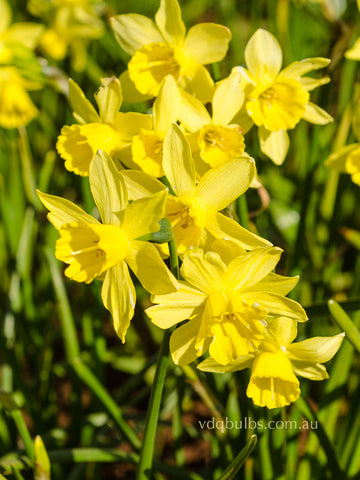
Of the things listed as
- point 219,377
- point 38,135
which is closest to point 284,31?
point 38,135

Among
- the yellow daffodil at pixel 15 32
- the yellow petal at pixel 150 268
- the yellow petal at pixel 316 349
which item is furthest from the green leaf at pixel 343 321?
the yellow daffodil at pixel 15 32

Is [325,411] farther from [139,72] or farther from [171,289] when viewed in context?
[139,72]

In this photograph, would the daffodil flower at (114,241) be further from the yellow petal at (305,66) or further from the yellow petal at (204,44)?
the yellow petal at (305,66)

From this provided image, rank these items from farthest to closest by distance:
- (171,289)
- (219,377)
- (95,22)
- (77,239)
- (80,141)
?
(95,22) < (219,377) < (80,141) < (77,239) < (171,289)

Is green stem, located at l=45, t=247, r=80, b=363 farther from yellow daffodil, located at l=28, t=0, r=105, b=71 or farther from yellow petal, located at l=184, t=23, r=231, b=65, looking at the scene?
yellow daffodil, located at l=28, t=0, r=105, b=71

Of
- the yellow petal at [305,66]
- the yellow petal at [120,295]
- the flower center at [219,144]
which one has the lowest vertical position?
the yellow petal at [120,295]

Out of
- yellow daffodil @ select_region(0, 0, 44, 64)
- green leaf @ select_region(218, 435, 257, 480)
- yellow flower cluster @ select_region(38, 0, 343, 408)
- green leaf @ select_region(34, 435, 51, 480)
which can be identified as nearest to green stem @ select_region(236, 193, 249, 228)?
yellow flower cluster @ select_region(38, 0, 343, 408)

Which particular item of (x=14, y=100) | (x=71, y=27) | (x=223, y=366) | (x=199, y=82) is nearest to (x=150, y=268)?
(x=223, y=366)
